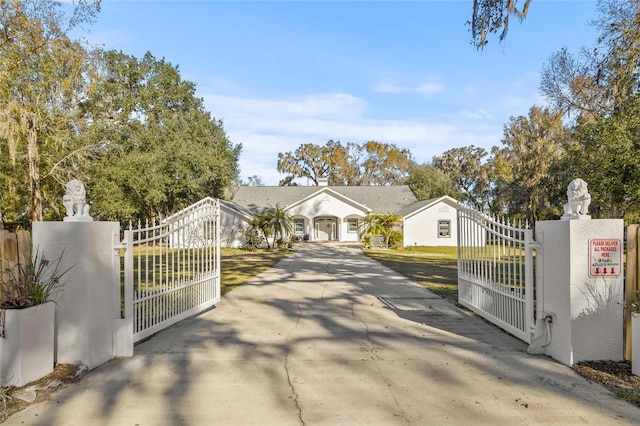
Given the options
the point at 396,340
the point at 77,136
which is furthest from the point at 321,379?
the point at 77,136

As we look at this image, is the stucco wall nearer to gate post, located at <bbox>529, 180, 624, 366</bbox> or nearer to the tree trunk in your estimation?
the tree trunk

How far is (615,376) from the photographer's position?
437 cm

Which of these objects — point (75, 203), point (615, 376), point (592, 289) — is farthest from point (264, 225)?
point (615, 376)

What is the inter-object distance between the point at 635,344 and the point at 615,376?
16.4 inches

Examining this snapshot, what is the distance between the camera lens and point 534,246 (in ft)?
17.2

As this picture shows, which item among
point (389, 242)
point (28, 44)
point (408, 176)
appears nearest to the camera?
point (28, 44)

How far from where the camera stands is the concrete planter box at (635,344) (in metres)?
4.29

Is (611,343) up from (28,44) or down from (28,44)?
down

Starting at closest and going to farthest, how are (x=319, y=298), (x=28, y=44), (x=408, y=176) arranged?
(x=319, y=298)
(x=28, y=44)
(x=408, y=176)

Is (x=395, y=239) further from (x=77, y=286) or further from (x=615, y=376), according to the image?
(x=77, y=286)

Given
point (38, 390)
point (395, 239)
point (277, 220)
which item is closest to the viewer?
point (38, 390)

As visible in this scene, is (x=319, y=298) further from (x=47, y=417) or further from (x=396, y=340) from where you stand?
(x=47, y=417)

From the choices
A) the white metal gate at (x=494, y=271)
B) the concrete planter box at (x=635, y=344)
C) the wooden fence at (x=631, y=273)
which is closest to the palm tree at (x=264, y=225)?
the white metal gate at (x=494, y=271)

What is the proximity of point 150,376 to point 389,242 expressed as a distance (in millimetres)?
25853
